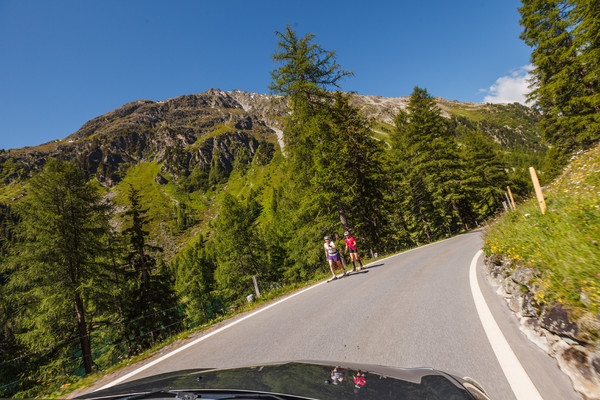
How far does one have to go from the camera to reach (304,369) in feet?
7.05

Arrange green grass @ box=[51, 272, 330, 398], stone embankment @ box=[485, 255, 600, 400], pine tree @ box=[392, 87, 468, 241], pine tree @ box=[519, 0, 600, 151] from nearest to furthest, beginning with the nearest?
stone embankment @ box=[485, 255, 600, 400] < green grass @ box=[51, 272, 330, 398] < pine tree @ box=[519, 0, 600, 151] < pine tree @ box=[392, 87, 468, 241]

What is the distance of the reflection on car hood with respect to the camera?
5.11ft

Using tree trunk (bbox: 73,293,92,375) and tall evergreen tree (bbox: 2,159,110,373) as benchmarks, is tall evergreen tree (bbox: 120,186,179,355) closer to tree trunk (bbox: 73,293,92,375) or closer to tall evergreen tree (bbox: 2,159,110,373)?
tall evergreen tree (bbox: 2,159,110,373)

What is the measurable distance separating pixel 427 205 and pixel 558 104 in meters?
13.6

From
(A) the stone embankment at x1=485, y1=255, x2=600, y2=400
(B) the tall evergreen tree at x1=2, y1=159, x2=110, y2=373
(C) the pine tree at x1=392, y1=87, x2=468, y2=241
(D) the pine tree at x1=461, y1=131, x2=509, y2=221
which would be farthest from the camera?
(D) the pine tree at x1=461, y1=131, x2=509, y2=221

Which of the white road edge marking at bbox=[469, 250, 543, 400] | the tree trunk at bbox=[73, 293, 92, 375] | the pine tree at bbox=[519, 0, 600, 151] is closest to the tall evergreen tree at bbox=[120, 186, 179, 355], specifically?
the tree trunk at bbox=[73, 293, 92, 375]

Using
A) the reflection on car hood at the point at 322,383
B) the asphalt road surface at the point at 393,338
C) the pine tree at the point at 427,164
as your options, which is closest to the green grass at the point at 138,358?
the asphalt road surface at the point at 393,338

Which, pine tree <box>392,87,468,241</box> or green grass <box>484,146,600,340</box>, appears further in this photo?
pine tree <box>392,87,468,241</box>

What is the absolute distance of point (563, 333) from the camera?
2695 millimetres

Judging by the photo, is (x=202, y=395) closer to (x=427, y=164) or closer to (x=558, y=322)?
(x=558, y=322)

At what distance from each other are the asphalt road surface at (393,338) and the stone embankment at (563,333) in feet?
0.36

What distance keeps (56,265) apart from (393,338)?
788 inches

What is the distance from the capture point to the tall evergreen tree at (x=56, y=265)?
15297 mm

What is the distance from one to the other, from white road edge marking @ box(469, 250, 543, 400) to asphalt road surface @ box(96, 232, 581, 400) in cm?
2
